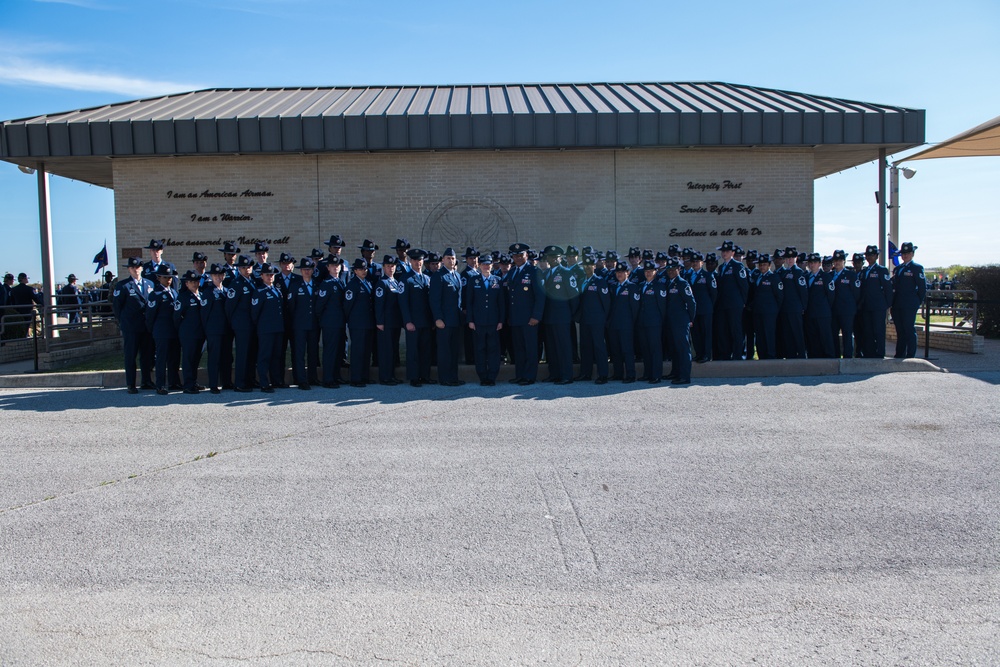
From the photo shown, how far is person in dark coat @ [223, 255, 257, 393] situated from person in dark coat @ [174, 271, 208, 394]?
39 cm

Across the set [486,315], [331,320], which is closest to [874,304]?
[486,315]

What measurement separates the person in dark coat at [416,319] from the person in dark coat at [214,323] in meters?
2.38

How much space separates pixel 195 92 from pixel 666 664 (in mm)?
20154

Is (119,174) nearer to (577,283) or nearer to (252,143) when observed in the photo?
(252,143)

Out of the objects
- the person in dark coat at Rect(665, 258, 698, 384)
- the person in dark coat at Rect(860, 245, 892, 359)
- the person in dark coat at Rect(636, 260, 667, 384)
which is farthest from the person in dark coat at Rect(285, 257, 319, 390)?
the person in dark coat at Rect(860, 245, 892, 359)

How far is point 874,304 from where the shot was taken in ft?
38.4

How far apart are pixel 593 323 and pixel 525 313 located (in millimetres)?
956

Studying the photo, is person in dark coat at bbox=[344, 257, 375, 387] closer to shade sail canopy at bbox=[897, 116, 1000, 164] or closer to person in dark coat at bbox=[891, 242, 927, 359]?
person in dark coat at bbox=[891, 242, 927, 359]

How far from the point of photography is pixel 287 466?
623cm

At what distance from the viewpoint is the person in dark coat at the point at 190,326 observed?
10.4 metres

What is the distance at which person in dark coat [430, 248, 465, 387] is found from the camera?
34.8 ft

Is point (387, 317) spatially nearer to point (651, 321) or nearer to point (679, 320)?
point (651, 321)

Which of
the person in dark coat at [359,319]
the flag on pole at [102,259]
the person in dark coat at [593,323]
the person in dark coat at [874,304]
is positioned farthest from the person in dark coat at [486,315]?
the flag on pole at [102,259]

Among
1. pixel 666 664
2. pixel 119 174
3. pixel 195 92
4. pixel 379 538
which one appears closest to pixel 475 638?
pixel 666 664
